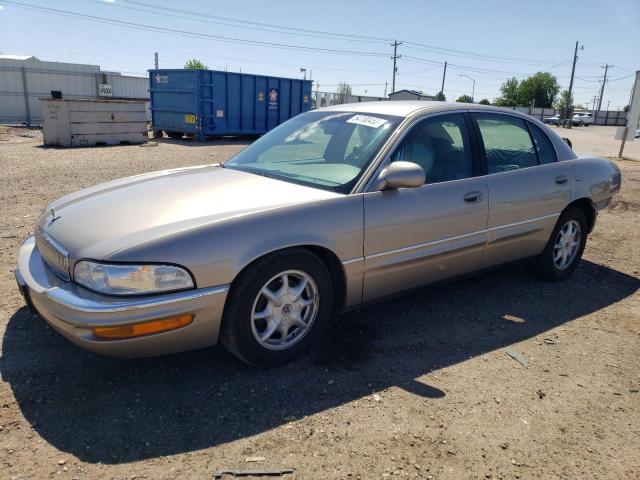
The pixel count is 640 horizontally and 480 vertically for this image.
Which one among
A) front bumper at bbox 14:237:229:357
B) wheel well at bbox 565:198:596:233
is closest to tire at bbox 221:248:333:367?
front bumper at bbox 14:237:229:357

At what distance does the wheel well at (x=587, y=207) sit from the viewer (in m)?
4.81

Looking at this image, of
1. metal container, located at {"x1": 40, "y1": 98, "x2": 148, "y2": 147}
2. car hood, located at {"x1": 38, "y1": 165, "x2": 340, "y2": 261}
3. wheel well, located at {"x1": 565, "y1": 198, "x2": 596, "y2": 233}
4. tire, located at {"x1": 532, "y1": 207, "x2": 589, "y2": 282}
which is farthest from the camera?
metal container, located at {"x1": 40, "y1": 98, "x2": 148, "y2": 147}

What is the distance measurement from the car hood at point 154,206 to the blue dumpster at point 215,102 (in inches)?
604

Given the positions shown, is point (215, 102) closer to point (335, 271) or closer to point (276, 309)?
point (335, 271)

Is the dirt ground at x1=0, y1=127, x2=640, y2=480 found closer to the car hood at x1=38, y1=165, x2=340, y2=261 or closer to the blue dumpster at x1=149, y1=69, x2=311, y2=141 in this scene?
the car hood at x1=38, y1=165, x2=340, y2=261

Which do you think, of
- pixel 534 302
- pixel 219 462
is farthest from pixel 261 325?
pixel 534 302

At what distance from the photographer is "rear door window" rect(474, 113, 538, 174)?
410 cm

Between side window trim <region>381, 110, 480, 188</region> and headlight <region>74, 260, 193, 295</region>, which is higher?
side window trim <region>381, 110, 480, 188</region>

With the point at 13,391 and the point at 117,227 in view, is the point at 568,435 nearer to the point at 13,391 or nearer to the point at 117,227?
the point at 117,227

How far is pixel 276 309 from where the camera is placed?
9.96ft

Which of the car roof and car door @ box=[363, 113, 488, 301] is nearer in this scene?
car door @ box=[363, 113, 488, 301]

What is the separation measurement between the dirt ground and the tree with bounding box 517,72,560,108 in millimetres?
103505

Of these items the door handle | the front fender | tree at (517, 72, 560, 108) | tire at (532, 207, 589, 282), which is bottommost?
tire at (532, 207, 589, 282)

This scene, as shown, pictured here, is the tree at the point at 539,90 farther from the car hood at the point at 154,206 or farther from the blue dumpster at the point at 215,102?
the car hood at the point at 154,206
